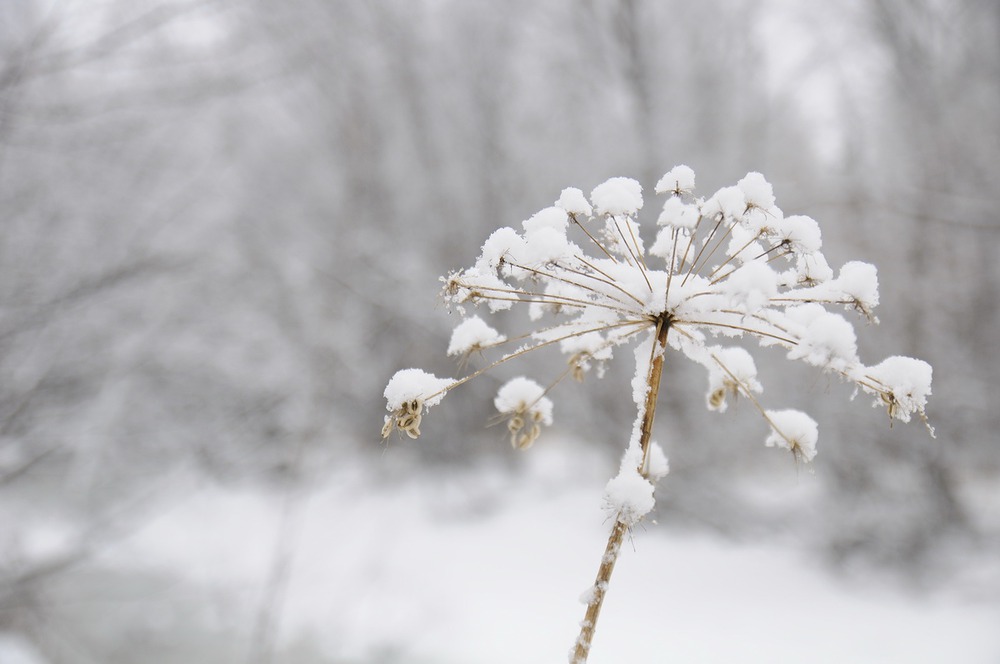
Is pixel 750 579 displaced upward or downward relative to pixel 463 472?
downward

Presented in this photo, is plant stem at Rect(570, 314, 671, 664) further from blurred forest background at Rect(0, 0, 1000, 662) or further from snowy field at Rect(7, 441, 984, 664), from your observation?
snowy field at Rect(7, 441, 984, 664)

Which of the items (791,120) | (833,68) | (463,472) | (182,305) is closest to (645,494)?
(182,305)

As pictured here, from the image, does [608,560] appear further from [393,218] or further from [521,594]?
[393,218]

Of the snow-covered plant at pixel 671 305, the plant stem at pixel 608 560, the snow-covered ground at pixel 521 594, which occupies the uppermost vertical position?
the snow-covered ground at pixel 521 594

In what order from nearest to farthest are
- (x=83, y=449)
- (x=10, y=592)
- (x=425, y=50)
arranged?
(x=10, y=592) < (x=83, y=449) < (x=425, y=50)

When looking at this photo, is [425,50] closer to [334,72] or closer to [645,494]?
[334,72]

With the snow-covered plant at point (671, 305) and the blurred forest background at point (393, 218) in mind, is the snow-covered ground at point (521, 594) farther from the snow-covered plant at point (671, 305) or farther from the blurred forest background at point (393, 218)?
the snow-covered plant at point (671, 305)

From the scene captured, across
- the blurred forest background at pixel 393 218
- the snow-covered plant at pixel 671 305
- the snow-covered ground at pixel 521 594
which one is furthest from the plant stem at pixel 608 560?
the snow-covered ground at pixel 521 594
